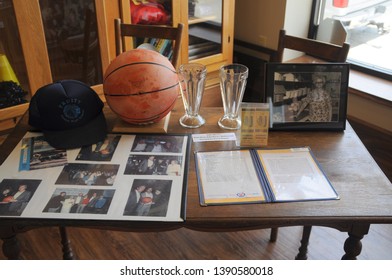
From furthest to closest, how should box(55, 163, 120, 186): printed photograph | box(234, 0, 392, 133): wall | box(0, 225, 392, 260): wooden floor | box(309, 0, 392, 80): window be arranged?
box(309, 0, 392, 80): window, box(234, 0, 392, 133): wall, box(0, 225, 392, 260): wooden floor, box(55, 163, 120, 186): printed photograph

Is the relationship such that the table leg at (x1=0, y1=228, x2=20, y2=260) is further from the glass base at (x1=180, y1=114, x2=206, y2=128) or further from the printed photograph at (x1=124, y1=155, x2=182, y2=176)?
the glass base at (x1=180, y1=114, x2=206, y2=128)

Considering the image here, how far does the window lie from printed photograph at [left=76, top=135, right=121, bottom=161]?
2066mm

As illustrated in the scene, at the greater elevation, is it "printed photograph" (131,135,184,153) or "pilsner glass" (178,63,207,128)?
"pilsner glass" (178,63,207,128)

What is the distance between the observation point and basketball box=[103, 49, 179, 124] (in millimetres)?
1172

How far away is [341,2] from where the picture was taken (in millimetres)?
2721

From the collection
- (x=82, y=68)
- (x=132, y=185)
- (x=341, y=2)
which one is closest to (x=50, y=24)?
(x=82, y=68)

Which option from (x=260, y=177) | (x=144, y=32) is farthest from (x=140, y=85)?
(x=144, y=32)

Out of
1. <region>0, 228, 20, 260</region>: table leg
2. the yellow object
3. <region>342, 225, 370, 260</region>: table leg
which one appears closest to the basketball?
<region>0, 228, 20, 260</region>: table leg

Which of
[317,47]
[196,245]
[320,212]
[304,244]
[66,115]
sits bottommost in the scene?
[196,245]

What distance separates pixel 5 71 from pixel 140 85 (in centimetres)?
110

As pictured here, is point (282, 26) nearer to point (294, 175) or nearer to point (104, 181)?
point (294, 175)

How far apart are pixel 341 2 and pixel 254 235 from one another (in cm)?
178

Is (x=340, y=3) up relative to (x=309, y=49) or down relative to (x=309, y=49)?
up

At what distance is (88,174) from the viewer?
3.55 ft
